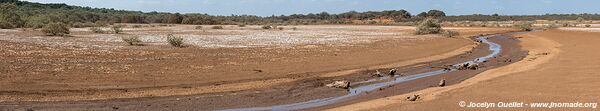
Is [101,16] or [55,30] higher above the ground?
[55,30]

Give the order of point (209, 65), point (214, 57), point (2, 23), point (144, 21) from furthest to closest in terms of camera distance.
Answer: point (144, 21)
point (2, 23)
point (214, 57)
point (209, 65)

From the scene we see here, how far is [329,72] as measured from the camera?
17531 mm

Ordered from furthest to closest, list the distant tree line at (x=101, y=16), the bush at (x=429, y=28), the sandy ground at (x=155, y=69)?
the distant tree line at (x=101, y=16) → the bush at (x=429, y=28) → the sandy ground at (x=155, y=69)

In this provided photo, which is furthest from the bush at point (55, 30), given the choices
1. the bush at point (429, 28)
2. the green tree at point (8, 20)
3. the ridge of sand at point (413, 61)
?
the bush at point (429, 28)

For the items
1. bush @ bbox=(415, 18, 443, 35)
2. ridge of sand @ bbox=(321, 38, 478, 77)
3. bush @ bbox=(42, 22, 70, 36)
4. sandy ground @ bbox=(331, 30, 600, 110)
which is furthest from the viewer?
bush @ bbox=(415, 18, 443, 35)

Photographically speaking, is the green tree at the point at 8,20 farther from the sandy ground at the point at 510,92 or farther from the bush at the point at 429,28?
the sandy ground at the point at 510,92

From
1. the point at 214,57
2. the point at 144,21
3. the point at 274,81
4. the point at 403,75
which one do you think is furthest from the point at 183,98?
the point at 144,21

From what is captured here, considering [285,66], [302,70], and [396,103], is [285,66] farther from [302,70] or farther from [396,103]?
[396,103]

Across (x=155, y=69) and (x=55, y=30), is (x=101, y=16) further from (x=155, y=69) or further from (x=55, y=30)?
(x=155, y=69)

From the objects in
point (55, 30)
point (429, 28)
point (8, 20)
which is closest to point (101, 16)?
point (8, 20)

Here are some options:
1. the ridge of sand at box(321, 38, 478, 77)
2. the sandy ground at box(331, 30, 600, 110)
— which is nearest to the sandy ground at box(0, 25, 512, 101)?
the ridge of sand at box(321, 38, 478, 77)

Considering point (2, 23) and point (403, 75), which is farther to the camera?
point (2, 23)

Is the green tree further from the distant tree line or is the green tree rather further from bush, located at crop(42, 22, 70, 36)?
bush, located at crop(42, 22, 70, 36)

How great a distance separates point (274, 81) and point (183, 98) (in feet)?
11.6
